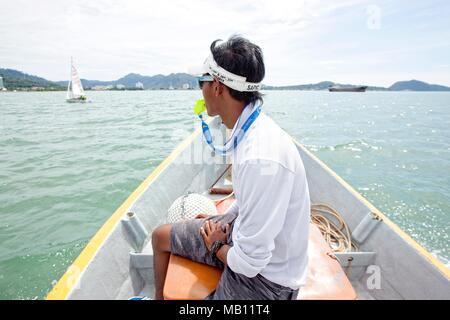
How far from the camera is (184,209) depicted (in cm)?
248

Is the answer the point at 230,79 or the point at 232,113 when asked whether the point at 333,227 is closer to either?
the point at 232,113

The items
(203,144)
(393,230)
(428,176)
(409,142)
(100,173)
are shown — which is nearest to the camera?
(393,230)

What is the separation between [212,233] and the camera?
173 cm

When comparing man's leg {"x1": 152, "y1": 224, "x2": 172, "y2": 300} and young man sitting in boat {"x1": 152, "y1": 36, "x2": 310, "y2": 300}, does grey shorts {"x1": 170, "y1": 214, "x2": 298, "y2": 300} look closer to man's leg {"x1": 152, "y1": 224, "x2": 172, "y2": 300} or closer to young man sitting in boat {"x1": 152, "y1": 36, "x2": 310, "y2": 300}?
young man sitting in boat {"x1": 152, "y1": 36, "x2": 310, "y2": 300}

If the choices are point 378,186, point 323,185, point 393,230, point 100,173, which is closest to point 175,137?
point 100,173

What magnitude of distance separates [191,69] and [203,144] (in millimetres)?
3607

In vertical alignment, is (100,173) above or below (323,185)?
below

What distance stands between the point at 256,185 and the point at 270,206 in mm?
116

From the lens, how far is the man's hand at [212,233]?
5.64ft

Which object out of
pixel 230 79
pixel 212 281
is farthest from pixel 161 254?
pixel 230 79

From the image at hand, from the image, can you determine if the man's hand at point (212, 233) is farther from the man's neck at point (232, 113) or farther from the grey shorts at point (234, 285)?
the man's neck at point (232, 113)

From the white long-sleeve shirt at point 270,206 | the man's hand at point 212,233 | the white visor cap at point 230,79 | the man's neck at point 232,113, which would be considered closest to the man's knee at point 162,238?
the man's hand at point 212,233

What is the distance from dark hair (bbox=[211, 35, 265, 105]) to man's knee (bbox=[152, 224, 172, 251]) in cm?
128

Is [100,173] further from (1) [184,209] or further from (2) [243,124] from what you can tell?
(2) [243,124]
